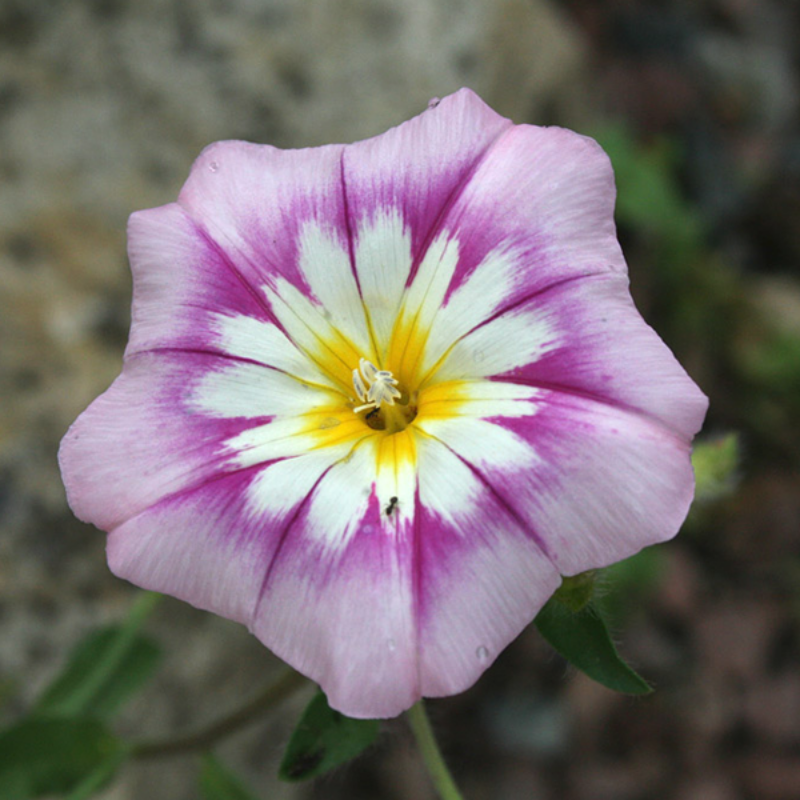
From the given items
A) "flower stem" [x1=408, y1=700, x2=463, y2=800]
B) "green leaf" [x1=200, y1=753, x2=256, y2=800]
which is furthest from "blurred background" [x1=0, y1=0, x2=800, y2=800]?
"flower stem" [x1=408, y1=700, x2=463, y2=800]

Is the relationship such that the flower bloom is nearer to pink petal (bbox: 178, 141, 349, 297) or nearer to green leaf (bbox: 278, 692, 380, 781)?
pink petal (bbox: 178, 141, 349, 297)

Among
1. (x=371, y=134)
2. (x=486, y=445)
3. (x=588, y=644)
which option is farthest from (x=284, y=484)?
(x=371, y=134)

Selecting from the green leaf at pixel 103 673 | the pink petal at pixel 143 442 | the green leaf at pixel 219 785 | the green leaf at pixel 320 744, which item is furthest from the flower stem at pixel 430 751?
the green leaf at pixel 103 673

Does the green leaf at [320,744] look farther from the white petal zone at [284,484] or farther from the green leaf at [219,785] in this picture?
the green leaf at [219,785]

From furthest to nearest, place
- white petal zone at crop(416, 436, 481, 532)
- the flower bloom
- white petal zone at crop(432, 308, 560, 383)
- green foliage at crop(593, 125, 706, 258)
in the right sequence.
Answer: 1. green foliage at crop(593, 125, 706, 258)
2. white petal zone at crop(432, 308, 560, 383)
3. white petal zone at crop(416, 436, 481, 532)
4. the flower bloom

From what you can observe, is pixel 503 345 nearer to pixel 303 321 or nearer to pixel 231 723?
pixel 303 321

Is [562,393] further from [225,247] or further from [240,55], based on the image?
[240,55]
